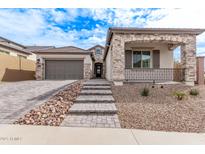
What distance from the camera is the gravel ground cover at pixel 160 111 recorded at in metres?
4.55

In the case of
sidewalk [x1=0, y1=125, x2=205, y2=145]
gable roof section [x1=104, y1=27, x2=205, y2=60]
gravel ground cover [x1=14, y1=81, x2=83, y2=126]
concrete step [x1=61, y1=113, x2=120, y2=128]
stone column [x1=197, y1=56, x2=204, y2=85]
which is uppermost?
gable roof section [x1=104, y1=27, x2=205, y2=60]

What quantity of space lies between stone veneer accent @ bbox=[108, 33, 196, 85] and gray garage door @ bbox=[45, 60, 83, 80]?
28.4 ft

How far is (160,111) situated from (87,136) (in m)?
3.04

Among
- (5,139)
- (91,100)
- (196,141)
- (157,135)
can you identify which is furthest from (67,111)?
(196,141)

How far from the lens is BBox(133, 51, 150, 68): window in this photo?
12.2 metres

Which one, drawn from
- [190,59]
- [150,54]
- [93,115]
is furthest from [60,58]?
[93,115]

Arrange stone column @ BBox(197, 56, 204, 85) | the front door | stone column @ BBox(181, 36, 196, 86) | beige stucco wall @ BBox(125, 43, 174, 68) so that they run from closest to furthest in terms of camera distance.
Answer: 1. stone column @ BBox(181, 36, 196, 86)
2. stone column @ BBox(197, 56, 204, 85)
3. beige stucco wall @ BBox(125, 43, 174, 68)
4. the front door

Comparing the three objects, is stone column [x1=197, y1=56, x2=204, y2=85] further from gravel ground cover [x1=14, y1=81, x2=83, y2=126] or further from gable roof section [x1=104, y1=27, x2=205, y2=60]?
gravel ground cover [x1=14, y1=81, x2=83, y2=126]

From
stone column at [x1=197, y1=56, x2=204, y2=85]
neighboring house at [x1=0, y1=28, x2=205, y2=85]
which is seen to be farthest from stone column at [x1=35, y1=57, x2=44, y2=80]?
stone column at [x1=197, y1=56, x2=204, y2=85]

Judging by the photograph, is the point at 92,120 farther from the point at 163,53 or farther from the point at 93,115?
the point at 163,53

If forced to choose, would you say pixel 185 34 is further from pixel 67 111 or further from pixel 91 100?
pixel 67 111

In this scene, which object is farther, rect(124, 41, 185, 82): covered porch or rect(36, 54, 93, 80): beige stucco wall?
rect(36, 54, 93, 80): beige stucco wall

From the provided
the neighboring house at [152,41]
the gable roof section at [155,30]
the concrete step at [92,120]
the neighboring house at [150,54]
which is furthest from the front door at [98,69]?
the concrete step at [92,120]

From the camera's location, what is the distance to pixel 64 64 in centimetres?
1819
